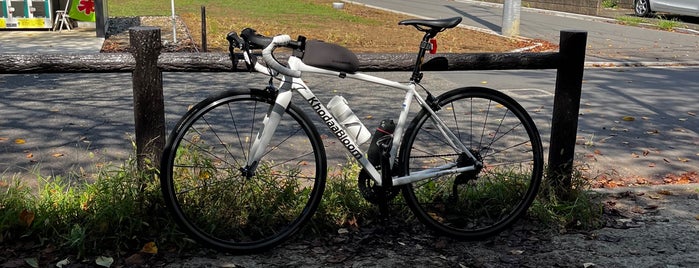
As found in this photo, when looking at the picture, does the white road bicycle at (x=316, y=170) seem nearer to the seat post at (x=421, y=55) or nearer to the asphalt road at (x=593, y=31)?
the seat post at (x=421, y=55)

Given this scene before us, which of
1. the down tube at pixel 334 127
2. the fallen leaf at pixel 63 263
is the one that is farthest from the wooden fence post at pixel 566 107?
the fallen leaf at pixel 63 263

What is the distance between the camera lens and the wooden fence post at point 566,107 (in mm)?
4773

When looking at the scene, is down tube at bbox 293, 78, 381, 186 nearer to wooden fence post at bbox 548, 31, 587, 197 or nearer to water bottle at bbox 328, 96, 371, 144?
water bottle at bbox 328, 96, 371, 144

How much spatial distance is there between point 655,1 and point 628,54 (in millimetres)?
9117

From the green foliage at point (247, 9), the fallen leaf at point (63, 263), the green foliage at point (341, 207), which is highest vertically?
the green foliage at point (247, 9)

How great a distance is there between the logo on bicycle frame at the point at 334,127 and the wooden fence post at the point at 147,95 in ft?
2.78

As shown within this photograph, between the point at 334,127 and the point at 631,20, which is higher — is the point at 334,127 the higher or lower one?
the higher one

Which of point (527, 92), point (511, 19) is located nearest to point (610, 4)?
point (511, 19)

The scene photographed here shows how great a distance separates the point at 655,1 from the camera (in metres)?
22.9

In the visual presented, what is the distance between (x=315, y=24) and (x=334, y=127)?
15790 mm

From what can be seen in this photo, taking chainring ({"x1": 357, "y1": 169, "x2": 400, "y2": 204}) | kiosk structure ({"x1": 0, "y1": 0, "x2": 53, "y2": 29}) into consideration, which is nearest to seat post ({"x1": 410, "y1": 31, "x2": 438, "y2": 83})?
chainring ({"x1": 357, "y1": 169, "x2": 400, "y2": 204})

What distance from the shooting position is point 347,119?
417cm

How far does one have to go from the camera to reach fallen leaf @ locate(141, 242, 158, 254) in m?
4.08

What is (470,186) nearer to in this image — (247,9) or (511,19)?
(511,19)
